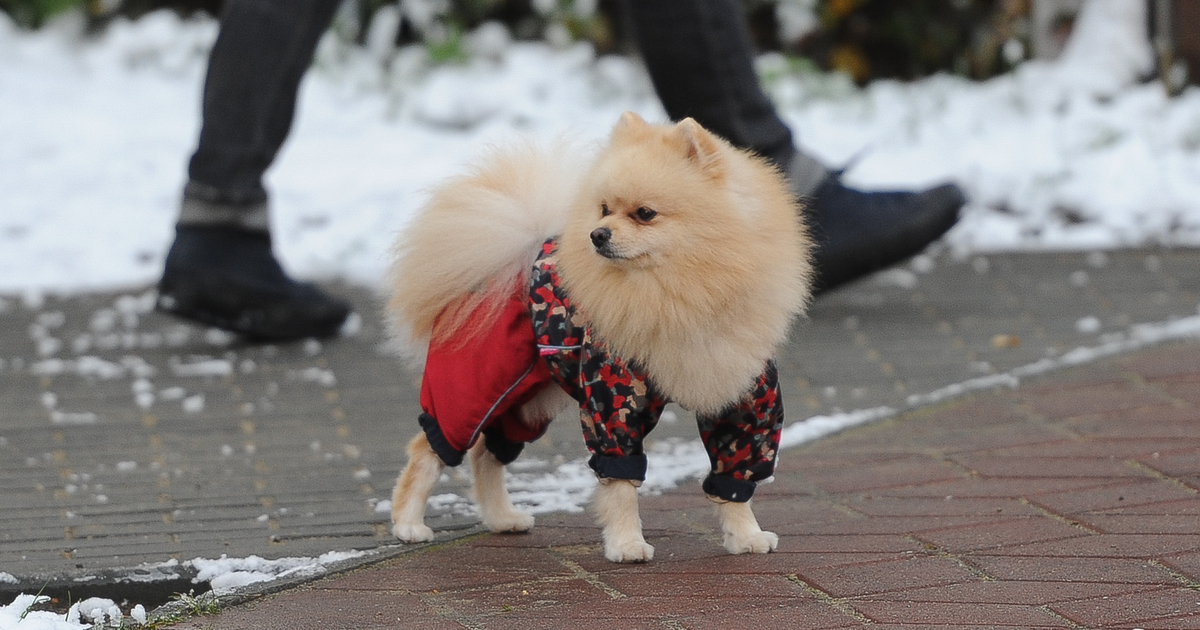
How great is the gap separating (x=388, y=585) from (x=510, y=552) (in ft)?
1.10

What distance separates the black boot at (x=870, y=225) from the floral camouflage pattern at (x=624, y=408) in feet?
6.52

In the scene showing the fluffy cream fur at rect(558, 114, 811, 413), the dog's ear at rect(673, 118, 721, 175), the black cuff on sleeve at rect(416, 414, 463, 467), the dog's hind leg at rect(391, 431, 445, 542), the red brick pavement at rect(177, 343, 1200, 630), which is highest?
the dog's ear at rect(673, 118, 721, 175)

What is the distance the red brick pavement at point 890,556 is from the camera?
2.62 m

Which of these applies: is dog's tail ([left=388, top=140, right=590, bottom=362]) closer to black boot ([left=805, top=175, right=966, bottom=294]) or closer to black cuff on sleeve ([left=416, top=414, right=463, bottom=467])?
black cuff on sleeve ([left=416, top=414, right=463, bottom=467])

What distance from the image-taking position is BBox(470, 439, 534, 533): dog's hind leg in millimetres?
3203

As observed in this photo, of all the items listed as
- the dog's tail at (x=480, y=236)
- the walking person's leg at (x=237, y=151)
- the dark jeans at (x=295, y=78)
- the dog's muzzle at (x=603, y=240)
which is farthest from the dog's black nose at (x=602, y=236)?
the walking person's leg at (x=237, y=151)

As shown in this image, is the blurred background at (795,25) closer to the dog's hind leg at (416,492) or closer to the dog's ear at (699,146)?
the dog's hind leg at (416,492)

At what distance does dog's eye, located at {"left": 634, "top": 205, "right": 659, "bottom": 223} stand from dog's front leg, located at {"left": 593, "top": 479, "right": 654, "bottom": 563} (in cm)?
56

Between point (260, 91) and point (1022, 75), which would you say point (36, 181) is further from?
point (1022, 75)

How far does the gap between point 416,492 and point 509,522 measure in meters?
0.23

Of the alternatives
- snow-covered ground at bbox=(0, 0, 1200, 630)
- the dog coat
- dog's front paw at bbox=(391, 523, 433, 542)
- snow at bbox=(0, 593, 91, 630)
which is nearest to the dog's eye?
the dog coat

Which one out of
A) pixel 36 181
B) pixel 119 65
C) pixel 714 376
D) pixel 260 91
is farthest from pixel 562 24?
pixel 714 376

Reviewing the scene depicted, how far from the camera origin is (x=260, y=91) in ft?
14.8

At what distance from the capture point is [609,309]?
9.02 ft
